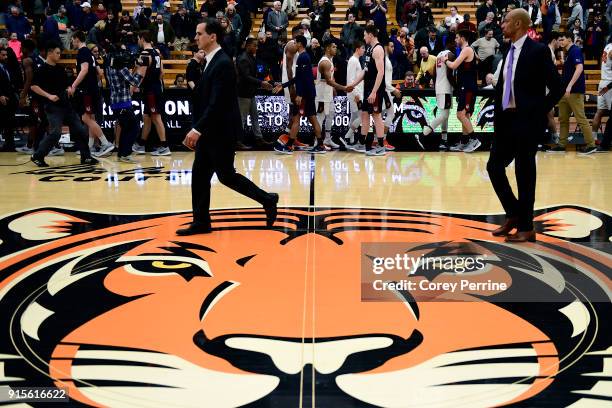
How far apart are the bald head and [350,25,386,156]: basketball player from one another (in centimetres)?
509

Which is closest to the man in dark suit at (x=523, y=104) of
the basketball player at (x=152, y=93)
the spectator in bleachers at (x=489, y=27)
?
the basketball player at (x=152, y=93)

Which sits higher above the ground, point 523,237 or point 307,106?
point 307,106

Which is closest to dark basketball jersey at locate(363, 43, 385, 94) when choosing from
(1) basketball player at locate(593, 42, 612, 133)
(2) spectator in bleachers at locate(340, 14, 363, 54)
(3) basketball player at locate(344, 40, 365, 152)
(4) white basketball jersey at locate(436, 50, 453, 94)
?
(3) basketball player at locate(344, 40, 365, 152)

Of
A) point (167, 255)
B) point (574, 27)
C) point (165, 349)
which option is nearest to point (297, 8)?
point (574, 27)

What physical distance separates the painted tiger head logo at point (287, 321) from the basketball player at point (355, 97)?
228 inches

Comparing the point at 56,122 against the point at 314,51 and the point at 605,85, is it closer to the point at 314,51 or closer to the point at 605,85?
the point at 314,51

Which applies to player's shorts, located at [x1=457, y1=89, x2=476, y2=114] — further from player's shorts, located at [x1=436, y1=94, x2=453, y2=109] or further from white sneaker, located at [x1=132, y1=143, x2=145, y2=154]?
white sneaker, located at [x1=132, y1=143, x2=145, y2=154]

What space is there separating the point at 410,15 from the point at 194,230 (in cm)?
1427

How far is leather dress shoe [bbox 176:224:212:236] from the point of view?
6.30 m

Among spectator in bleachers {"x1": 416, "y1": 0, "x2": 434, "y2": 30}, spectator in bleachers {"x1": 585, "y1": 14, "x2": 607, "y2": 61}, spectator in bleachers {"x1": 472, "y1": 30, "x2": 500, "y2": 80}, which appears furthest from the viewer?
spectator in bleachers {"x1": 416, "y1": 0, "x2": 434, "y2": 30}

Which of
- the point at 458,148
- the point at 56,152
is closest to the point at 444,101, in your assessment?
the point at 458,148

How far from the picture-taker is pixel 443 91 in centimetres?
1196

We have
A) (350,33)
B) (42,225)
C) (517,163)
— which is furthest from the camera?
(350,33)

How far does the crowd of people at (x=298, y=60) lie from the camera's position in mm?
11344
